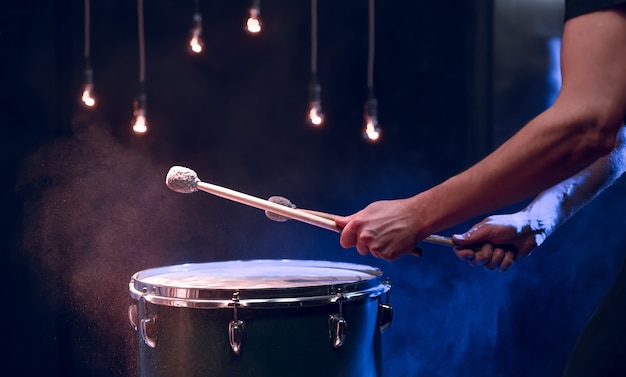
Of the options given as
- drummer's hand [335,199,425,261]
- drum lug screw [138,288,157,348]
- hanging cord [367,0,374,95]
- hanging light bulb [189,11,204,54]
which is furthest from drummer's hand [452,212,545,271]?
hanging light bulb [189,11,204,54]

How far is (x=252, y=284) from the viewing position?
6.81 feet

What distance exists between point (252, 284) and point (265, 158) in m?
1.24

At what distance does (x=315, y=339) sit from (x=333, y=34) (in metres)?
1.85

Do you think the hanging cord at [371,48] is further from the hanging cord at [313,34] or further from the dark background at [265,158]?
the hanging cord at [313,34]

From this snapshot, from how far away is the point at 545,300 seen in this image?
11.0ft

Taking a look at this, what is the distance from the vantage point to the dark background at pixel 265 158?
3.00m

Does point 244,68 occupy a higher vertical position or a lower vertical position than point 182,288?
higher

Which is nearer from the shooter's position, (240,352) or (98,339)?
(240,352)

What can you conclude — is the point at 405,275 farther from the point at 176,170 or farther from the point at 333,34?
the point at 176,170

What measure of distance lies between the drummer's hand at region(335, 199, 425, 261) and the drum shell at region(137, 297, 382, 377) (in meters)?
0.31

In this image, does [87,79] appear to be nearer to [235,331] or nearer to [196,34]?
[196,34]

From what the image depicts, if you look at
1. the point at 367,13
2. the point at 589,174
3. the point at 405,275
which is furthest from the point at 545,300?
the point at 367,13

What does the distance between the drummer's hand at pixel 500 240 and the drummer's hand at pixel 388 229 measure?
255mm

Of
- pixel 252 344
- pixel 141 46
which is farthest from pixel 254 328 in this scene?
pixel 141 46
